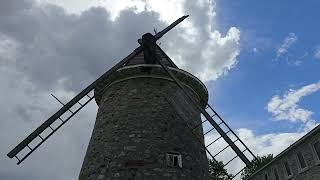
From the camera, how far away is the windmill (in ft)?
48.3

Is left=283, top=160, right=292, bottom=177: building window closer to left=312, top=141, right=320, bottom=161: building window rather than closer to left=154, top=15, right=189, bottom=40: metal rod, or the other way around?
left=312, top=141, right=320, bottom=161: building window

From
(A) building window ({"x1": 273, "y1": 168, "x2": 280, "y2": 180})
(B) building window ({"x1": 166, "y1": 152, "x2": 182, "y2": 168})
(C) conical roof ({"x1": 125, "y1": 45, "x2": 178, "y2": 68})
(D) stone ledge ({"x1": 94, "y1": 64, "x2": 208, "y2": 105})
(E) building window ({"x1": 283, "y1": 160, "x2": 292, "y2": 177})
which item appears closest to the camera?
(B) building window ({"x1": 166, "y1": 152, "x2": 182, "y2": 168})

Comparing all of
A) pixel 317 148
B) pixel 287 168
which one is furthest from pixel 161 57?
pixel 317 148

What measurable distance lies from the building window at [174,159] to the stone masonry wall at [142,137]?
15cm

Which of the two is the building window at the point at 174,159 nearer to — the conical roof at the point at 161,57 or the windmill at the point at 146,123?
the windmill at the point at 146,123

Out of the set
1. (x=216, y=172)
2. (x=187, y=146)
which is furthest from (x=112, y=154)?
(x=216, y=172)

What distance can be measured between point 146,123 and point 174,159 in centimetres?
202

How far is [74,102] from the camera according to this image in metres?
17.6

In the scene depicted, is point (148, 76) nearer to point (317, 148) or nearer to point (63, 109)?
point (63, 109)

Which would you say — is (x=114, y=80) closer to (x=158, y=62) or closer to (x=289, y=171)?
(x=158, y=62)

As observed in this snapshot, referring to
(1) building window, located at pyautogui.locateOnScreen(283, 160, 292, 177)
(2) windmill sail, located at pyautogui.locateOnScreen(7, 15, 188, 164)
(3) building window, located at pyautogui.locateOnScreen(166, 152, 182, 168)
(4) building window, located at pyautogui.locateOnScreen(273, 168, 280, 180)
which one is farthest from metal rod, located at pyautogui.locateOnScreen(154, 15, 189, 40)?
(4) building window, located at pyautogui.locateOnScreen(273, 168, 280, 180)

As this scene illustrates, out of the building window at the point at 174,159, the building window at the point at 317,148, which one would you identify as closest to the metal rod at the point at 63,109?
the building window at the point at 174,159

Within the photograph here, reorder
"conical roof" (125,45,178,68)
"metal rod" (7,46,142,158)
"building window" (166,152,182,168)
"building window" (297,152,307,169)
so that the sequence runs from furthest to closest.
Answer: "conical roof" (125,45,178,68) → "metal rod" (7,46,142,158) → "building window" (297,152,307,169) → "building window" (166,152,182,168)

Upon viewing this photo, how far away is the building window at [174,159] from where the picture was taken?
583 inches
